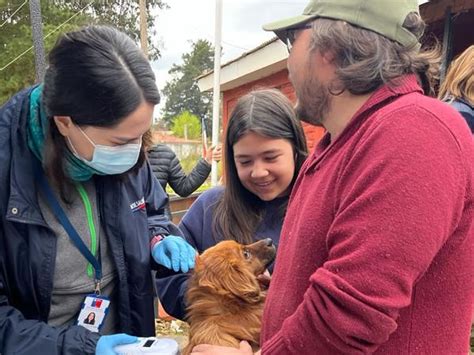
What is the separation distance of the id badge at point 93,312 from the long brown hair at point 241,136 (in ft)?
2.72

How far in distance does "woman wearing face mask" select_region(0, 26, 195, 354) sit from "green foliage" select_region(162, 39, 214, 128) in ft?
225

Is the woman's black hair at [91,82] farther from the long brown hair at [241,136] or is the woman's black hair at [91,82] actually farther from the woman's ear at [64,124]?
the long brown hair at [241,136]

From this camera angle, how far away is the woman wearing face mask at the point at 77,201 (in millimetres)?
1950

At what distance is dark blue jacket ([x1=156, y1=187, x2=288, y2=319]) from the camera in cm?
272

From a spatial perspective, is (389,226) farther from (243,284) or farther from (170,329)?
(170,329)

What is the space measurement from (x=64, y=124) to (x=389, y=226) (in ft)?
4.85

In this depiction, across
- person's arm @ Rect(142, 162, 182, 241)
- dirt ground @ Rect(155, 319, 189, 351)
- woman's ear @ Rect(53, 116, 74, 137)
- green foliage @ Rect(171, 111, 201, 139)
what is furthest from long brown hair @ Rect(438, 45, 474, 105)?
green foliage @ Rect(171, 111, 201, 139)

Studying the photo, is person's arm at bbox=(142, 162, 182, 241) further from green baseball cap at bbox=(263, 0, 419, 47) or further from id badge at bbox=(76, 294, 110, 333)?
green baseball cap at bbox=(263, 0, 419, 47)

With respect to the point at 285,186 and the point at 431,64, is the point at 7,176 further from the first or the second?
the point at 431,64

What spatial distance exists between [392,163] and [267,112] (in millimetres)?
1488

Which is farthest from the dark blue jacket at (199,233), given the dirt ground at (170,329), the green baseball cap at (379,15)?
the dirt ground at (170,329)

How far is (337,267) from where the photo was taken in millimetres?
1252

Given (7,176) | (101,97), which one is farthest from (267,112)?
(7,176)

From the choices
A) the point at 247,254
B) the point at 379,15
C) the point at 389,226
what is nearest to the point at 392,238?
the point at 389,226
